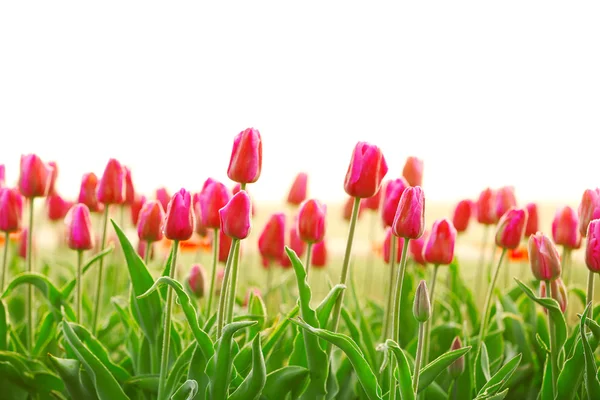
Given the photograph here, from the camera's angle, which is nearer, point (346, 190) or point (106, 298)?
point (346, 190)

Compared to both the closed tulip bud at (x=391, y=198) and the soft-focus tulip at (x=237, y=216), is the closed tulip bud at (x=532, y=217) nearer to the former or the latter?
the closed tulip bud at (x=391, y=198)

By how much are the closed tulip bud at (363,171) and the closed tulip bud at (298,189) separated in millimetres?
977

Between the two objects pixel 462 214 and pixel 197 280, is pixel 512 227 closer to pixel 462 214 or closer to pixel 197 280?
pixel 462 214

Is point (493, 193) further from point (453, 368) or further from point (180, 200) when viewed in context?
point (180, 200)

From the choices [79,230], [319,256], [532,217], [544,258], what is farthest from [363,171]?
[319,256]

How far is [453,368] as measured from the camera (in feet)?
5.98

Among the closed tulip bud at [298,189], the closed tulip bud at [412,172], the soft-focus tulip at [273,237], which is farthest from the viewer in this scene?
the closed tulip bud at [298,189]

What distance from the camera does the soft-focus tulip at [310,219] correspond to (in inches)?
68.9

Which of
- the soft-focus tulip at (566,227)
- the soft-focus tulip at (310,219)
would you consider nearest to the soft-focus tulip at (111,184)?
the soft-focus tulip at (310,219)

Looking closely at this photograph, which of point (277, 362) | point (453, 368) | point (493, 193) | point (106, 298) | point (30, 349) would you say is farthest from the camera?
point (106, 298)

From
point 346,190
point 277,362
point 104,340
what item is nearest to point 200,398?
point 277,362

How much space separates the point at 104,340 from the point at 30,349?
1.14 feet

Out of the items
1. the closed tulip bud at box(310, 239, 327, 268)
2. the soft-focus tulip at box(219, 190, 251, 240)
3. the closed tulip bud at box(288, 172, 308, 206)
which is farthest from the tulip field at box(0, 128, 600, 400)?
the closed tulip bud at box(310, 239, 327, 268)

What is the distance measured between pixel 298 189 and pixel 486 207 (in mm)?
668
